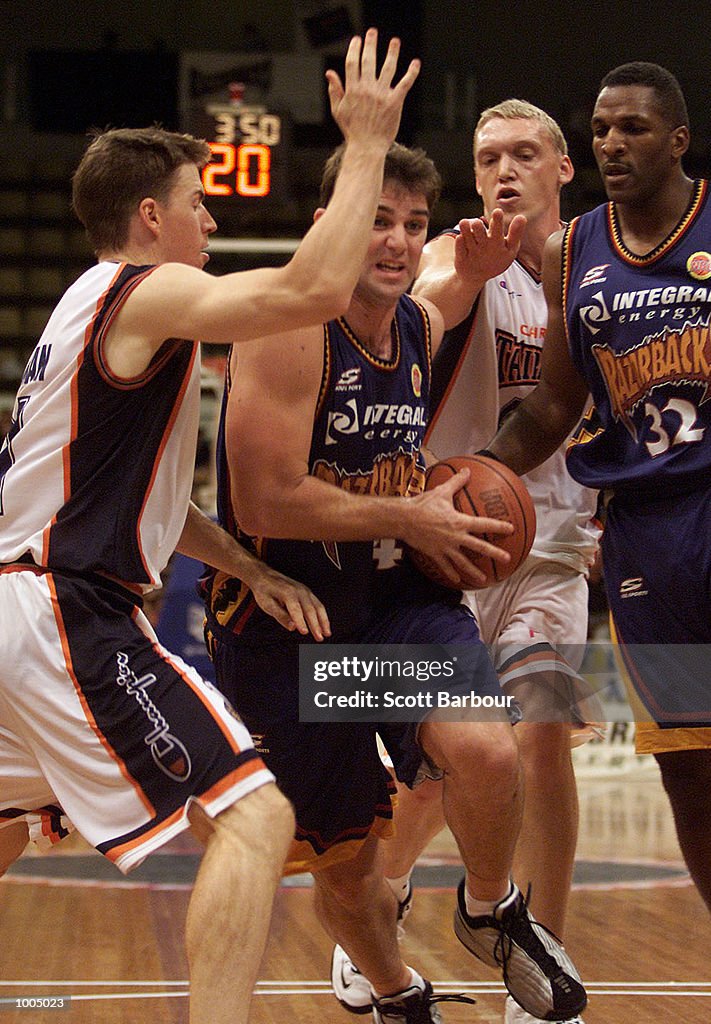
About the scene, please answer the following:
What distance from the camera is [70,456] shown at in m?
2.82

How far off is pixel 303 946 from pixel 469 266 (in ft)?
8.15

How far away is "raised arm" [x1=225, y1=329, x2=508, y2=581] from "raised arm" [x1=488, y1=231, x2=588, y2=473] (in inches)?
19.5

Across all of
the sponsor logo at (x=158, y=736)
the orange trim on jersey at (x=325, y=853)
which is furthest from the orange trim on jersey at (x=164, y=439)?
the orange trim on jersey at (x=325, y=853)

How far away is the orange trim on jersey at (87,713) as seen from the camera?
2.65 m

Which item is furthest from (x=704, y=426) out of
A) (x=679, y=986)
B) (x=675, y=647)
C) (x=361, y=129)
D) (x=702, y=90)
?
(x=702, y=90)

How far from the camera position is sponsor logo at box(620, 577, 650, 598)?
11.2 ft

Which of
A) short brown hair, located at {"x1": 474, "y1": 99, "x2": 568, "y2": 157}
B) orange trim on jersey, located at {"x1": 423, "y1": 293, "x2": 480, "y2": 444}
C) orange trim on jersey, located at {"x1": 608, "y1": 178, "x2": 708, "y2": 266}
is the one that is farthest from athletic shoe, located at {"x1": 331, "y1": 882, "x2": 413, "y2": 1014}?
short brown hair, located at {"x1": 474, "y1": 99, "x2": 568, "y2": 157}

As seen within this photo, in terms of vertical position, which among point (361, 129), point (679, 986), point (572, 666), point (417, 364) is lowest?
point (679, 986)

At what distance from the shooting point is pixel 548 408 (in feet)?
12.1

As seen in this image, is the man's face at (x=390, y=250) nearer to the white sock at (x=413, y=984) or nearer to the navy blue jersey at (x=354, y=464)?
the navy blue jersey at (x=354, y=464)

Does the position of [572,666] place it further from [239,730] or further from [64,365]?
[64,365]

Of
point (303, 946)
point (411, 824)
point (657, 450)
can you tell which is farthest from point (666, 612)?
point (303, 946)

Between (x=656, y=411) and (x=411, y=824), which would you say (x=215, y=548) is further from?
(x=411, y=824)

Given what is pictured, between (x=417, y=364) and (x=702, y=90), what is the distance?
13.6 ft
